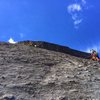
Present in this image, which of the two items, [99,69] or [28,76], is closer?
[28,76]

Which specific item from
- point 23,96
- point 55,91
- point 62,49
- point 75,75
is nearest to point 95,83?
point 75,75

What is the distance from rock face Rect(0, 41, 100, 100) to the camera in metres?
14.9

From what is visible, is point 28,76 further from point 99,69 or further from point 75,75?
point 99,69

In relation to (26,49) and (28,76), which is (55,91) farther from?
(26,49)

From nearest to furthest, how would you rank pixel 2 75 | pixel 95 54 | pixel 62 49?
pixel 2 75 → pixel 95 54 → pixel 62 49

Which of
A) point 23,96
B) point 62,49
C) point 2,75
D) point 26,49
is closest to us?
point 23,96

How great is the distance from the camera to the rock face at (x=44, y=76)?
587 inches

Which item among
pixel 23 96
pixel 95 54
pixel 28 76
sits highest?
pixel 95 54

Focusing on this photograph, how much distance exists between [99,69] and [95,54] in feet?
19.0

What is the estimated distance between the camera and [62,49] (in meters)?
25.5

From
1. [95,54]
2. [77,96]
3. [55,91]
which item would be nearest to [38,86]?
[55,91]

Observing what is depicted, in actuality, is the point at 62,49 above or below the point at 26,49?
above

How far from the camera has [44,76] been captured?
16203 mm

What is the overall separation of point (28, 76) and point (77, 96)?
2.30 meters
